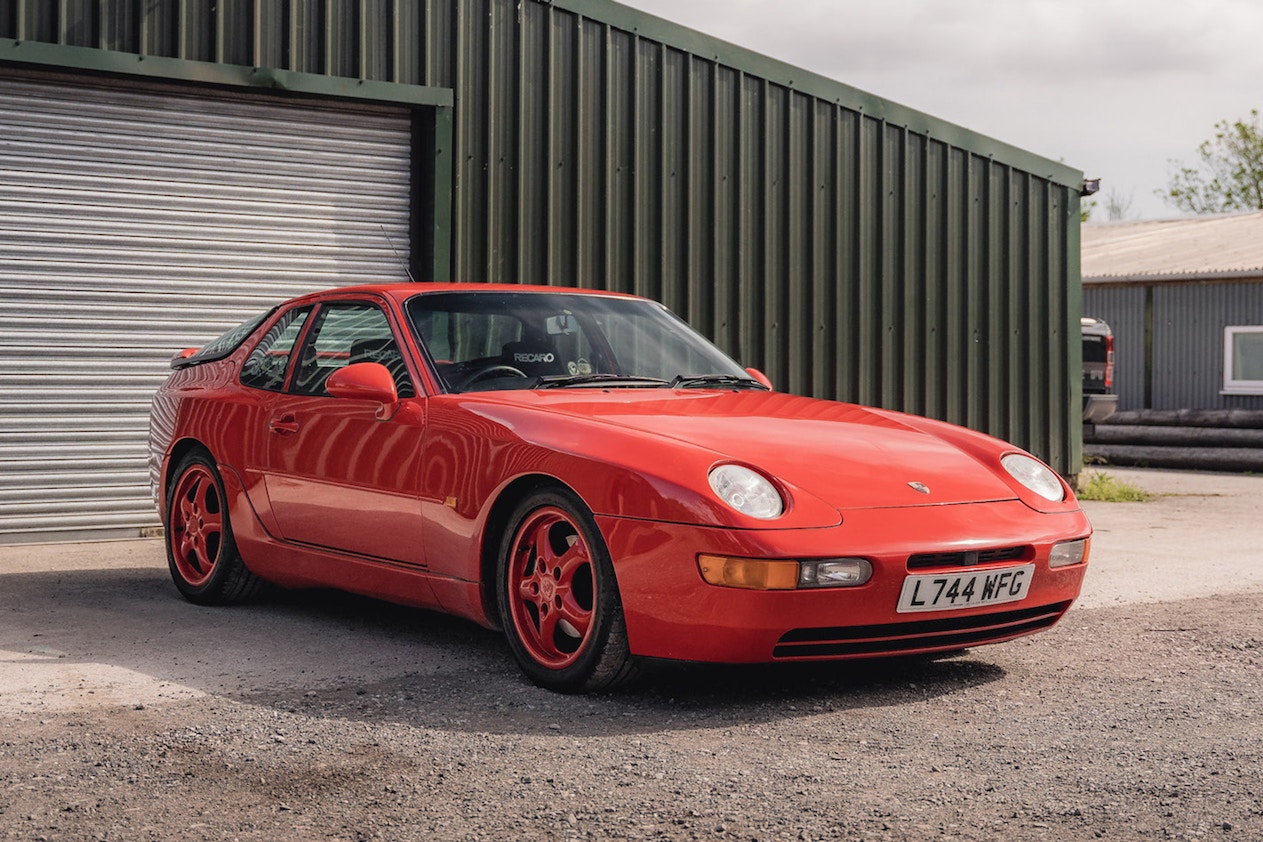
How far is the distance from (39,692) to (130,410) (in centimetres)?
496

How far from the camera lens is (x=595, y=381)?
17.6 feet

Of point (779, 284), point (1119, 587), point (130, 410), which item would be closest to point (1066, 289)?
point (779, 284)

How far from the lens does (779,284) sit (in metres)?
11.7

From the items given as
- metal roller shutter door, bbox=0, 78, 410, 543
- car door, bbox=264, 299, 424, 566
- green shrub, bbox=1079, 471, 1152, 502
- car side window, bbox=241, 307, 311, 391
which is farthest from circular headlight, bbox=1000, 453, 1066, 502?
green shrub, bbox=1079, 471, 1152, 502

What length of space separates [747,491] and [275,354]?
272 cm

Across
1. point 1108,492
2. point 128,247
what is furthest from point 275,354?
point 1108,492

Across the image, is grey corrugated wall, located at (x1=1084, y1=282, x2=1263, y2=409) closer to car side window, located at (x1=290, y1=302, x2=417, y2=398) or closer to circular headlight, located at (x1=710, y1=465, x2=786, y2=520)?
car side window, located at (x1=290, y1=302, x2=417, y2=398)

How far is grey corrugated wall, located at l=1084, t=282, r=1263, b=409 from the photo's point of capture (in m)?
21.9

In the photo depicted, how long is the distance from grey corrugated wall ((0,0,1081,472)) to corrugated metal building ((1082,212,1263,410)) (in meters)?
9.15

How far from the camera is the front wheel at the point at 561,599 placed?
4418mm

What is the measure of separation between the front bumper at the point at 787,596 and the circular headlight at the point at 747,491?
10cm

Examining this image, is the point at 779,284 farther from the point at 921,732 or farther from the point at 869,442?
the point at 921,732

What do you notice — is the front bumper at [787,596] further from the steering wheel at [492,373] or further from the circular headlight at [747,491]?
the steering wheel at [492,373]

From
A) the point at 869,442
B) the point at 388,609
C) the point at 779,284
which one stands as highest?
the point at 779,284
